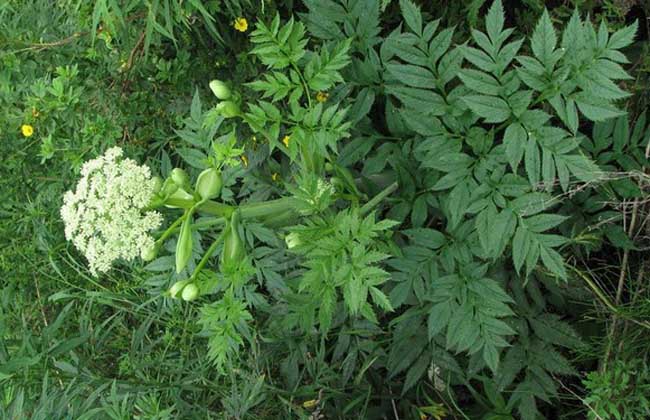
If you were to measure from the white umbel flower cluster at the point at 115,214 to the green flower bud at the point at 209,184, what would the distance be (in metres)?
0.12

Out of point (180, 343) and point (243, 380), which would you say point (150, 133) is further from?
point (243, 380)

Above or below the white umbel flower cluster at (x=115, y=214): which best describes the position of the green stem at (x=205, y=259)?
below

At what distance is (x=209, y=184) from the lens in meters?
1.63

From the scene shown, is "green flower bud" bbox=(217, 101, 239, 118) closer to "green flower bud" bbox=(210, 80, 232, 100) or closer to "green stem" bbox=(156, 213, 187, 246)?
"green flower bud" bbox=(210, 80, 232, 100)

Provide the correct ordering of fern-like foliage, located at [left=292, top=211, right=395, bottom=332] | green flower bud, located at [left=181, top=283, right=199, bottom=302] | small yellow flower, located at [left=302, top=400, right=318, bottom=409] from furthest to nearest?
1. small yellow flower, located at [left=302, top=400, right=318, bottom=409]
2. green flower bud, located at [left=181, top=283, right=199, bottom=302]
3. fern-like foliage, located at [left=292, top=211, right=395, bottom=332]

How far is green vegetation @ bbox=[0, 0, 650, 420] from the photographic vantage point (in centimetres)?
162

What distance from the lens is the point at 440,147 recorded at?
5.82 ft

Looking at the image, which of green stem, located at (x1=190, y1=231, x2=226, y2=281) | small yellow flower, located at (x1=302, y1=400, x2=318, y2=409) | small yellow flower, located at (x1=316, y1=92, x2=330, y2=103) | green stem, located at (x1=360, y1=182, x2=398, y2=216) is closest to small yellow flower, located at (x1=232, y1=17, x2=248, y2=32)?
small yellow flower, located at (x1=316, y1=92, x2=330, y2=103)

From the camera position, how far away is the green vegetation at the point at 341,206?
1620 millimetres

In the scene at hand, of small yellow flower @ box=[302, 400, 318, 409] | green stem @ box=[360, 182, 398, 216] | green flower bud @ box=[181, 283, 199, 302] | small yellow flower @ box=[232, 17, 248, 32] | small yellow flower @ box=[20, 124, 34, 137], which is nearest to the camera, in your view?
green flower bud @ box=[181, 283, 199, 302]

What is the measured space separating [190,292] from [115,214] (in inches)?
10.6

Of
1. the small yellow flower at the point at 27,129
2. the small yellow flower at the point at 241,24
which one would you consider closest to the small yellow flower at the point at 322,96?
the small yellow flower at the point at 241,24

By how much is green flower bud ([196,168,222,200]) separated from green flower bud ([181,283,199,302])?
23 centimetres

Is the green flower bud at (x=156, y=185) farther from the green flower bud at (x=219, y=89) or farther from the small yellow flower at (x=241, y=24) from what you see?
the small yellow flower at (x=241, y=24)
